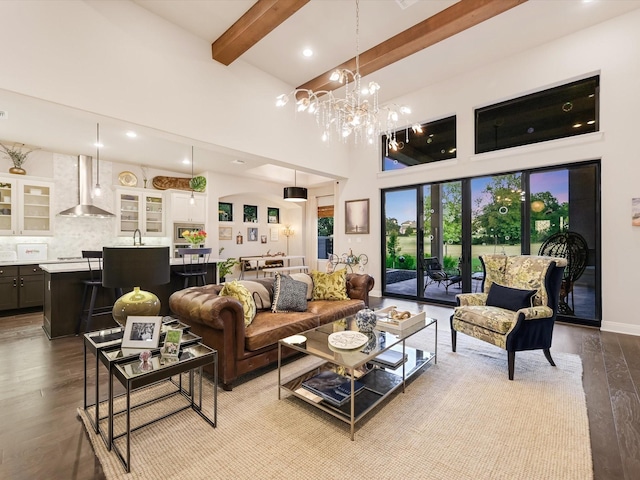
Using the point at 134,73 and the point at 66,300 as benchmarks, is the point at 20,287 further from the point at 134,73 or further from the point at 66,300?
the point at 134,73

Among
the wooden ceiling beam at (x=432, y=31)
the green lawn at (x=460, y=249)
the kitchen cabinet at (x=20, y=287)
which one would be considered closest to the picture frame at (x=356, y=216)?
the green lawn at (x=460, y=249)

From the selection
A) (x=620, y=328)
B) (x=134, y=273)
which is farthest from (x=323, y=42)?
(x=620, y=328)

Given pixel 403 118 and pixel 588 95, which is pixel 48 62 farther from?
pixel 588 95

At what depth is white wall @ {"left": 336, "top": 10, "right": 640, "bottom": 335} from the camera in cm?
410

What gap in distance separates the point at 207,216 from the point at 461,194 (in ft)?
19.3

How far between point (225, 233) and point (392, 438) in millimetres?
7846

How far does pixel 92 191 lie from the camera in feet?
20.8

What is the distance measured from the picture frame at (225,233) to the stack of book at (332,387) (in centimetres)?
695

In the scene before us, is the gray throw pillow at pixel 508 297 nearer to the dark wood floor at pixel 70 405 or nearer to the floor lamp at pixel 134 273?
the dark wood floor at pixel 70 405

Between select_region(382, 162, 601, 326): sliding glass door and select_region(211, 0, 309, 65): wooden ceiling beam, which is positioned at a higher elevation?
select_region(211, 0, 309, 65): wooden ceiling beam

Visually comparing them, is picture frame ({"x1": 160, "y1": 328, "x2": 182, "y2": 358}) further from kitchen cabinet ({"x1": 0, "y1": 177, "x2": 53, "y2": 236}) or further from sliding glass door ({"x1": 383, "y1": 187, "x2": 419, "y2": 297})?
kitchen cabinet ({"x1": 0, "y1": 177, "x2": 53, "y2": 236})

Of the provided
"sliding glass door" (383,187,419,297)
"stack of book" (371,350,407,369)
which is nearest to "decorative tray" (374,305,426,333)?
"stack of book" (371,350,407,369)

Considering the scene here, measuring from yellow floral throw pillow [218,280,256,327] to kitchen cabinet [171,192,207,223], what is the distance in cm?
484

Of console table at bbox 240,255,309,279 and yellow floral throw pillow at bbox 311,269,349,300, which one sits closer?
yellow floral throw pillow at bbox 311,269,349,300
